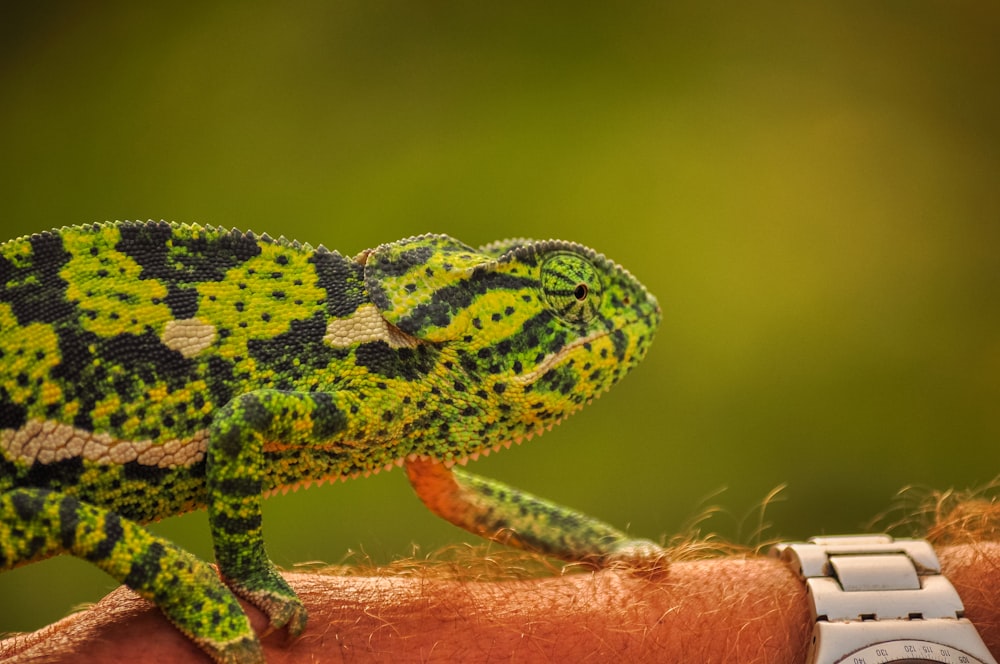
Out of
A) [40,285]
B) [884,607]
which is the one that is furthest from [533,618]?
[40,285]

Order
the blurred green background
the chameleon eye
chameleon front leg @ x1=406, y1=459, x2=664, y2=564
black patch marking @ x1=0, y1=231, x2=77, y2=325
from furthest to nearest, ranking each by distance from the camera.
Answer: the blurred green background, chameleon front leg @ x1=406, y1=459, x2=664, y2=564, the chameleon eye, black patch marking @ x1=0, y1=231, x2=77, y2=325

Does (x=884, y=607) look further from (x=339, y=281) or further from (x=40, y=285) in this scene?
(x=40, y=285)

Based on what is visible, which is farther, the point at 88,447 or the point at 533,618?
the point at 533,618

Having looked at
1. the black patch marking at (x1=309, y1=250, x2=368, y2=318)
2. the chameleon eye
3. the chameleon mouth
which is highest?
the black patch marking at (x1=309, y1=250, x2=368, y2=318)

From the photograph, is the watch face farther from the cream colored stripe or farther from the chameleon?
the cream colored stripe

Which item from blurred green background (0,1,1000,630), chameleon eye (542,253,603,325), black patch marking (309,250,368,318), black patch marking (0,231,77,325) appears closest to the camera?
black patch marking (0,231,77,325)

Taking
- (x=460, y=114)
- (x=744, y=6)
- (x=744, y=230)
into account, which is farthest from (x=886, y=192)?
(x=460, y=114)

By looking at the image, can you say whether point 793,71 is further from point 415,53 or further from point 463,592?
point 463,592

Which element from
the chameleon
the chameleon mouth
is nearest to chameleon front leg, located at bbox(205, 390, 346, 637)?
the chameleon
